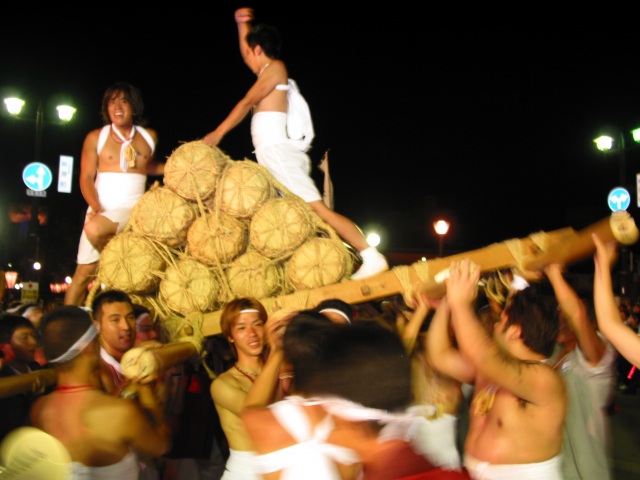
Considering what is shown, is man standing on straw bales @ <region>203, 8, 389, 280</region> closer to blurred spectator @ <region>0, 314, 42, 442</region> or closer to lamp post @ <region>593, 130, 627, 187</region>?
blurred spectator @ <region>0, 314, 42, 442</region>

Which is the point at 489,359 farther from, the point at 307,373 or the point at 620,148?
the point at 620,148

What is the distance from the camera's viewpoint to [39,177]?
15.8m

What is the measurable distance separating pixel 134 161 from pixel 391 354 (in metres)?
4.22

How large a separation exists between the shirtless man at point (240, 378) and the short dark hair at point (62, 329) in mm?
911

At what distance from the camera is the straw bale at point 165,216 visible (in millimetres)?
5082

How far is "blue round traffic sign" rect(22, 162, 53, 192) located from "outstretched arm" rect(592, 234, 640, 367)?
14.7 metres

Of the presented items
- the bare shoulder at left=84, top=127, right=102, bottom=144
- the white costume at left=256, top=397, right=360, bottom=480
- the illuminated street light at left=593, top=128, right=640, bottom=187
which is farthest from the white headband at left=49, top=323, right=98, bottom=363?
the illuminated street light at left=593, top=128, right=640, bottom=187

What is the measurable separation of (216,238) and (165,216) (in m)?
0.43

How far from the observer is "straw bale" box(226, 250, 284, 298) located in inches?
195

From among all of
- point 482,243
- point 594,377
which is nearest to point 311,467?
point 594,377

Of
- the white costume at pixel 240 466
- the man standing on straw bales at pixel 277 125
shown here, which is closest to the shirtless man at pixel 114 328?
the white costume at pixel 240 466

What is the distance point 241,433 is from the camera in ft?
13.0

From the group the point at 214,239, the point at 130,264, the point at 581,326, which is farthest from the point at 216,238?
the point at 581,326

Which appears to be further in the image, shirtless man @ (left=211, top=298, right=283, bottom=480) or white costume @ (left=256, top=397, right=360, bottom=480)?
shirtless man @ (left=211, top=298, right=283, bottom=480)
